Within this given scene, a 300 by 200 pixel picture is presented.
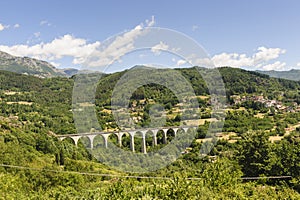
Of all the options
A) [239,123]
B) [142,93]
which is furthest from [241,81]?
[142,93]

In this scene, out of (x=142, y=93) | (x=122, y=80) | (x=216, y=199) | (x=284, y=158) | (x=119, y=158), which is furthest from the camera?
(x=142, y=93)

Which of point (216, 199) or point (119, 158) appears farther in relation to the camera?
point (119, 158)

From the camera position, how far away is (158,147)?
32.2 m

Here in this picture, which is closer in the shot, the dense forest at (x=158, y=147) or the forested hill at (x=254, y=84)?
the dense forest at (x=158, y=147)

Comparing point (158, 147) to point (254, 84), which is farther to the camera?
point (254, 84)

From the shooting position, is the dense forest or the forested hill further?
the forested hill

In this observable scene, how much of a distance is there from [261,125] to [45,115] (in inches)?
1713

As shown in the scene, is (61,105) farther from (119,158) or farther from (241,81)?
(119,158)

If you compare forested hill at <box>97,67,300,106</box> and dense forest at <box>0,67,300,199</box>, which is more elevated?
forested hill at <box>97,67,300,106</box>

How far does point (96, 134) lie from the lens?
37.0 meters

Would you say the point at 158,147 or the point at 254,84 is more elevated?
the point at 254,84

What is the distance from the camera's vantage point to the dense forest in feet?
44.8

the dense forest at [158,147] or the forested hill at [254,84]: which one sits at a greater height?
the forested hill at [254,84]

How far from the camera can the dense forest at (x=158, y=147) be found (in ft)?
44.8
